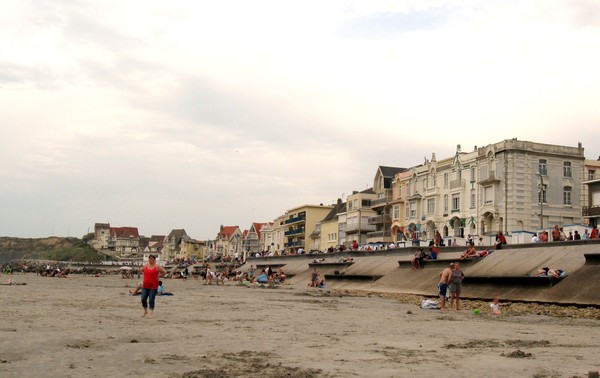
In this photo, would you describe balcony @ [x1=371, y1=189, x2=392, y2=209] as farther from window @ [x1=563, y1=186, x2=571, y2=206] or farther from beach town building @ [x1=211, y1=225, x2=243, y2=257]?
beach town building @ [x1=211, y1=225, x2=243, y2=257]

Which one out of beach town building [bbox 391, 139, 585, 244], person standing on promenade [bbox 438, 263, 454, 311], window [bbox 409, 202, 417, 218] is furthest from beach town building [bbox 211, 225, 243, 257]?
person standing on promenade [bbox 438, 263, 454, 311]

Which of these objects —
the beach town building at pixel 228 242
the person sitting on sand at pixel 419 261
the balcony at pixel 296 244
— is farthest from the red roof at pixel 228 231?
the person sitting on sand at pixel 419 261

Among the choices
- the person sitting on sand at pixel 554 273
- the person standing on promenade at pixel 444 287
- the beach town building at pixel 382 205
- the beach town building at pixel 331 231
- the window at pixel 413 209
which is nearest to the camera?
the person standing on promenade at pixel 444 287

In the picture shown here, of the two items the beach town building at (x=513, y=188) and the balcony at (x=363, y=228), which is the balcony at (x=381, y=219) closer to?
the balcony at (x=363, y=228)

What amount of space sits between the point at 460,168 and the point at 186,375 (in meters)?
64.4

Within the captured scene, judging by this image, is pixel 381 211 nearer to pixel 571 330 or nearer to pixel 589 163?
pixel 589 163

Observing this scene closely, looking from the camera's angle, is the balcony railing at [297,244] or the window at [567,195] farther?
the balcony railing at [297,244]

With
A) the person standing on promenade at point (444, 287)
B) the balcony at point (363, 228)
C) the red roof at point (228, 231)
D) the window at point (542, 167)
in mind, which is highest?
the window at point (542, 167)

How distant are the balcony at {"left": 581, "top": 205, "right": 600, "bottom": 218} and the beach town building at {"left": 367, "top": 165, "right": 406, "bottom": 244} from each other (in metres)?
29.6

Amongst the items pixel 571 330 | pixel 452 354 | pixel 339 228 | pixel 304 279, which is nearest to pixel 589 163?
pixel 304 279

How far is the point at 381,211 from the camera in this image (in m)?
92.8

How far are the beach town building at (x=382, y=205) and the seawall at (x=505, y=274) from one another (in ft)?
120

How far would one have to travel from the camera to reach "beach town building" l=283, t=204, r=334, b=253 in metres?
125

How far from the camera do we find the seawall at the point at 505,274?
25.0 meters
